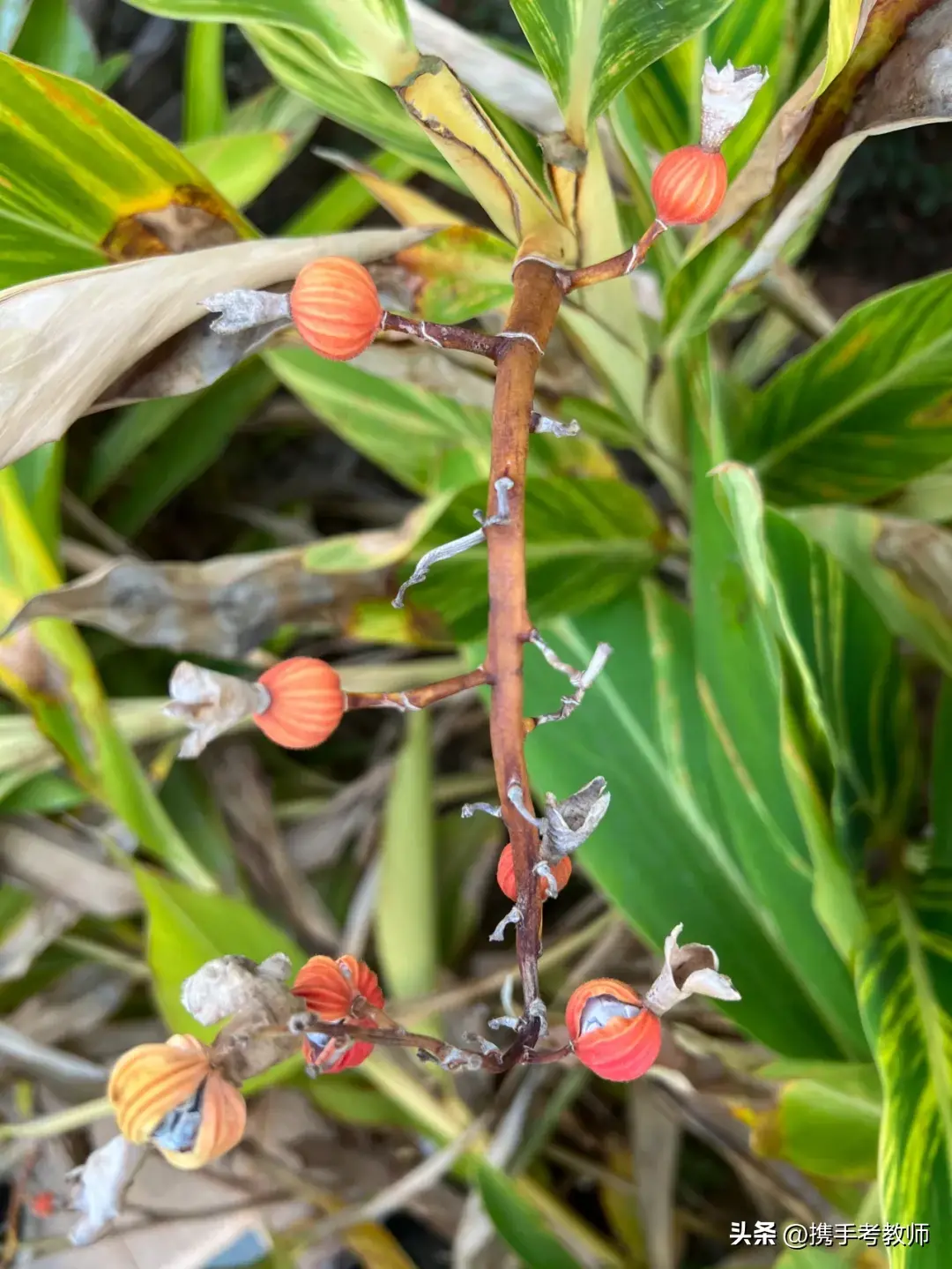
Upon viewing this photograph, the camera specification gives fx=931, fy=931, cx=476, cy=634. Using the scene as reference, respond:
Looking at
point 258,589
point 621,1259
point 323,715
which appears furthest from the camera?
point 621,1259

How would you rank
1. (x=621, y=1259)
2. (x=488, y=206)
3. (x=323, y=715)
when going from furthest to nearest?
(x=621, y=1259)
(x=488, y=206)
(x=323, y=715)

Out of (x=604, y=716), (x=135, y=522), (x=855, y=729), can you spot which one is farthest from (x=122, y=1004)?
(x=855, y=729)

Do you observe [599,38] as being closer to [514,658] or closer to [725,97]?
[725,97]

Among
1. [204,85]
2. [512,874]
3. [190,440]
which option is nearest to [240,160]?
[204,85]

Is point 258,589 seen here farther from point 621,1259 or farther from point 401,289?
point 621,1259

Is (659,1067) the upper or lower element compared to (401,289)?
lower

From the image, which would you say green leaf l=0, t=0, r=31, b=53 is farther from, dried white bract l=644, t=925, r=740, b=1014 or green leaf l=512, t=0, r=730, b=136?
dried white bract l=644, t=925, r=740, b=1014
